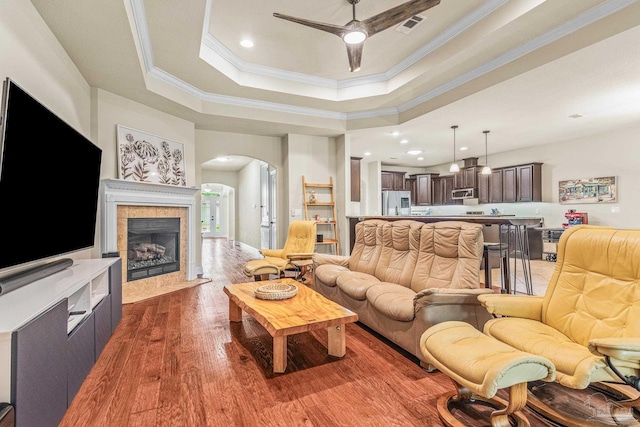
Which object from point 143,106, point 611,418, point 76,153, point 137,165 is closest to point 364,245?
point 611,418

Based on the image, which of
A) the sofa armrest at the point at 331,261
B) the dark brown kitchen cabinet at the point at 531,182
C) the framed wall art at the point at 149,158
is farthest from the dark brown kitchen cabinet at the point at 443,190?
the framed wall art at the point at 149,158

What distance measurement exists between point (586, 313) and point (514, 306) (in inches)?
14.5

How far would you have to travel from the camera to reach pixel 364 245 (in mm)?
3818

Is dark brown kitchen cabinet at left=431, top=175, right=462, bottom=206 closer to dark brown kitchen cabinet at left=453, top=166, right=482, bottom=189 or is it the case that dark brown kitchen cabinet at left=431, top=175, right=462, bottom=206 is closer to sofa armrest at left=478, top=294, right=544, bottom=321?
dark brown kitchen cabinet at left=453, top=166, right=482, bottom=189

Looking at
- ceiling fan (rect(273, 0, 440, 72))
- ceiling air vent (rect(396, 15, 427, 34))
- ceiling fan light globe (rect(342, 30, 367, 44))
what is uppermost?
ceiling air vent (rect(396, 15, 427, 34))

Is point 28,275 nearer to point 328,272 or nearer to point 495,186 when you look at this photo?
point 328,272

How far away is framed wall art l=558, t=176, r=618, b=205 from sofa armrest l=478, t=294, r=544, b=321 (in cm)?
608

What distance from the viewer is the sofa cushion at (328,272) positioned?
345 centimetres

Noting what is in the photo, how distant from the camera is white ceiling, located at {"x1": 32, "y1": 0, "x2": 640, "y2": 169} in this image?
2.82m

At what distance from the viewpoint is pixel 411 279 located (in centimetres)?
295

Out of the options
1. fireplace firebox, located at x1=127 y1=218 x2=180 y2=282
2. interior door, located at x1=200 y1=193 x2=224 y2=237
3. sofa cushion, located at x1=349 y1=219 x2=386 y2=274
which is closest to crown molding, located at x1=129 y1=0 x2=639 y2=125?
fireplace firebox, located at x1=127 y1=218 x2=180 y2=282

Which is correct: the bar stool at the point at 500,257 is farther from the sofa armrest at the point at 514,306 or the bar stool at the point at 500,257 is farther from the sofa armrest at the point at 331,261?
the sofa armrest at the point at 331,261

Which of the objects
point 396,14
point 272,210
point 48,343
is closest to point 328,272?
point 48,343

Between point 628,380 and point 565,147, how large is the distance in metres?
7.27
